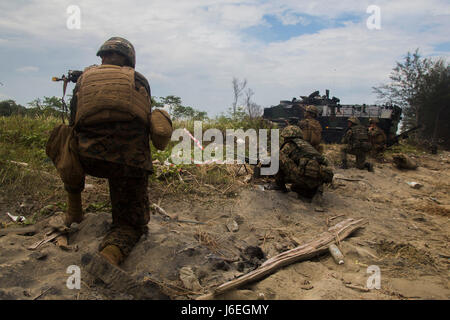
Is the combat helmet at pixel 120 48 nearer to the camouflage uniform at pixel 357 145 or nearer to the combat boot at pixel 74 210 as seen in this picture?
the combat boot at pixel 74 210

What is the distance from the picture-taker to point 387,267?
123 inches

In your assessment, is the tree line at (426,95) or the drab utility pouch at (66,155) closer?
the drab utility pouch at (66,155)

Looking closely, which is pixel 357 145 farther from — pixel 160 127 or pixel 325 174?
pixel 160 127

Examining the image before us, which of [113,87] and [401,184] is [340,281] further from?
[401,184]

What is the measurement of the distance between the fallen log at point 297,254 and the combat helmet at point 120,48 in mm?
2111

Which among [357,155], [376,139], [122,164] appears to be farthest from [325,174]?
[376,139]

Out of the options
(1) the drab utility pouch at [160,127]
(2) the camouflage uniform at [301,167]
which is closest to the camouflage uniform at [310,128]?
(2) the camouflage uniform at [301,167]

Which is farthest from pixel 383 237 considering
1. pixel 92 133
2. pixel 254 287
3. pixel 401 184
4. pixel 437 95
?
pixel 437 95

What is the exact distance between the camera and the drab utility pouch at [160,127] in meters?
2.76

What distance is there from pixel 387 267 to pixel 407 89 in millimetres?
18097

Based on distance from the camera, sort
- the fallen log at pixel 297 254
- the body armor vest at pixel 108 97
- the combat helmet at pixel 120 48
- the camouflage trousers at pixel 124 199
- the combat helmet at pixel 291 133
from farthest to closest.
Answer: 1. the combat helmet at pixel 291 133
2. the combat helmet at pixel 120 48
3. the camouflage trousers at pixel 124 199
4. the body armor vest at pixel 108 97
5. the fallen log at pixel 297 254

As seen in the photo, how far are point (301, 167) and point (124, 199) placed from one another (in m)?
3.12

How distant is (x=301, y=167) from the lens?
16.9 feet

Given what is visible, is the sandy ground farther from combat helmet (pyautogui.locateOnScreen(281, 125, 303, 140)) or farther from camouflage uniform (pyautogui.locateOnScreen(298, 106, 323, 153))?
camouflage uniform (pyautogui.locateOnScreen(298, 106, 323, 153))
